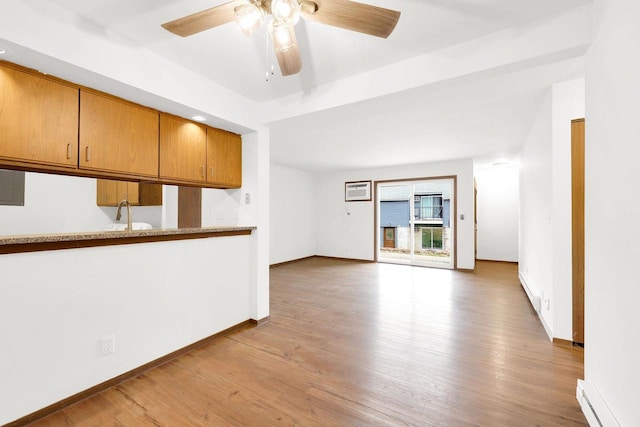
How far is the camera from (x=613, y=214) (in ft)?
4.29

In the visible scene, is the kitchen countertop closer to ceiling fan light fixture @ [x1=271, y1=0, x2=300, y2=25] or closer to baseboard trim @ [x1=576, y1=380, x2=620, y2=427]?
ceiling fan light fixture @ [x1=271, y1=0, x2=300, y2=25]

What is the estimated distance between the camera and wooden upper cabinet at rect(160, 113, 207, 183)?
2.36m

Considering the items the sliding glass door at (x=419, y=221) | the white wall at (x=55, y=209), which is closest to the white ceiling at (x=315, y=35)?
the white wall at (x=55, y=209)

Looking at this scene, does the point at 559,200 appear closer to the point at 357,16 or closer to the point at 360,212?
the point at 357,16

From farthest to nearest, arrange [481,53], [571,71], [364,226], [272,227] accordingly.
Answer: [364,226] → [272,227] → [571,71] → [481,53]

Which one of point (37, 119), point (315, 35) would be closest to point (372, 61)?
point (315, 35)

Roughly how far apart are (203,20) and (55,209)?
278 centimetres

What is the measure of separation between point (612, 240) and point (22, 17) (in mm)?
3294

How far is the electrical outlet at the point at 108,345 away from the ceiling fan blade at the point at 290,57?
7.25ft

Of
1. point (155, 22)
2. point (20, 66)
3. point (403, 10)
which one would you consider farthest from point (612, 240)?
point (20, 66)

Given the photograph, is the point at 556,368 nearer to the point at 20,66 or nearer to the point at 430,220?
the point at 20,66

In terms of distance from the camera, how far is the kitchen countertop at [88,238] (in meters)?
1.50

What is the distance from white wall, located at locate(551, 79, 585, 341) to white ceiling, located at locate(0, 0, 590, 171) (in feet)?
0.56

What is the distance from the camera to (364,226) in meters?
6.92
